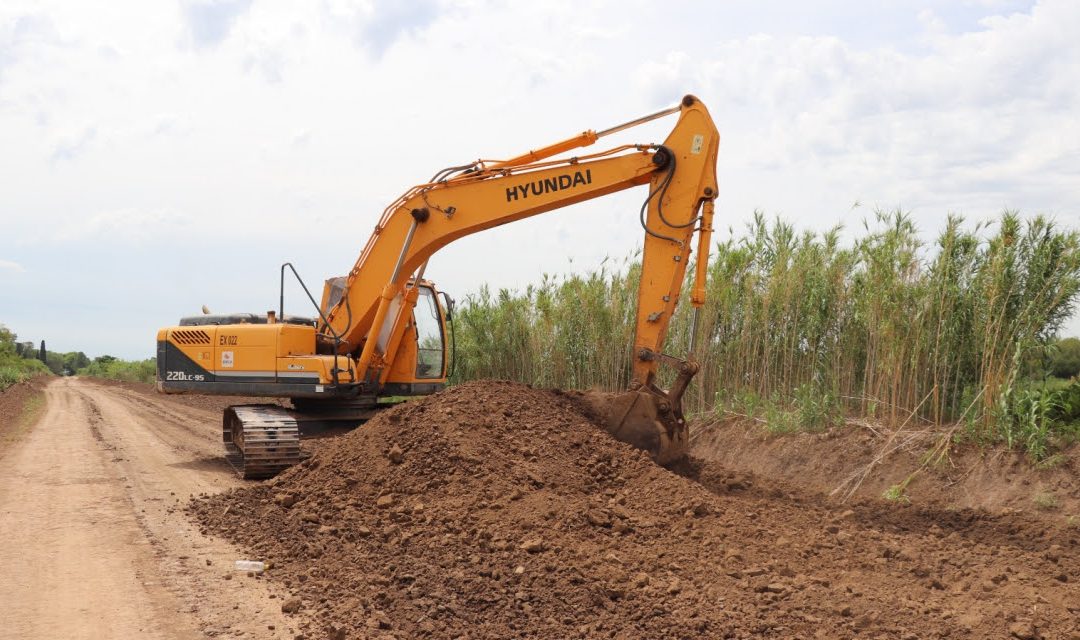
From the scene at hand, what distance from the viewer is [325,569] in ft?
17.5

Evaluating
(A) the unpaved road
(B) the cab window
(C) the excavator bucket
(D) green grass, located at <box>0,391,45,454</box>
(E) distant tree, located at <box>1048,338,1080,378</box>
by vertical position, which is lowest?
(A) the unpaved road

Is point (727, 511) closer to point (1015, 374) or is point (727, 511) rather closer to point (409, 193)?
point (1015, 374)

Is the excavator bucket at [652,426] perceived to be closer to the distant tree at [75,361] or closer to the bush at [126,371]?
the bush at [126,371]

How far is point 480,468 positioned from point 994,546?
347 centimetres

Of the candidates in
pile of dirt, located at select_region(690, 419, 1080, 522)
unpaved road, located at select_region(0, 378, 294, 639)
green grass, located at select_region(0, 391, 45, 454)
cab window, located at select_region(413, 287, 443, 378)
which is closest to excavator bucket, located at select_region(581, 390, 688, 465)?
pile of dirt, located at select_region(690, 419, 1080, 522)

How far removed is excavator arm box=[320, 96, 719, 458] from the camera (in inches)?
289

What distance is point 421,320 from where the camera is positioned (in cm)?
1098

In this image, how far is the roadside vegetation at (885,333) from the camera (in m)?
7.49

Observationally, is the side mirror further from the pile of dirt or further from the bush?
the bush

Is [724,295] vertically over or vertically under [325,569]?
over

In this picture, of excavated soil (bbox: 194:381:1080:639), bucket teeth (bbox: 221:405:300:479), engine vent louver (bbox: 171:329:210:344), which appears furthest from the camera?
engine vent louver (bbox: 171:329:210:344)

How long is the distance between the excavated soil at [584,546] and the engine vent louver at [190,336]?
9.59 feet

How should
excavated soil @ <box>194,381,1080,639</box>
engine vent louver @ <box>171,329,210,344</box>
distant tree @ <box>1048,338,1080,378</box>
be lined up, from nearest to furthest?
excavated soil @ <box>194,381,1080,639</box> < distant tree @ <box>1048,338,1080,378</box> < engine vent louver @ <box>171,329,210,344</box>

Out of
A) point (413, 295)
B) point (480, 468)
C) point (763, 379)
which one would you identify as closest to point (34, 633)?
point (480, 468)
